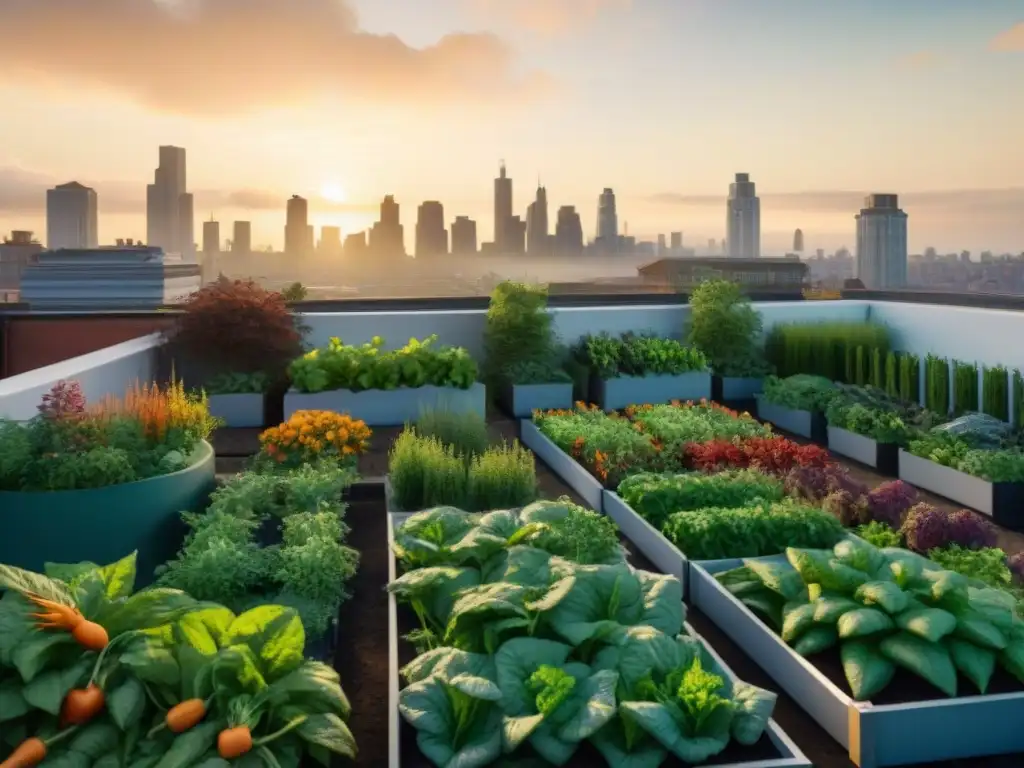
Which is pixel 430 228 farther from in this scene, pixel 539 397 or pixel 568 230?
pixel 539 397

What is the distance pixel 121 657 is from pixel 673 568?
112 inches

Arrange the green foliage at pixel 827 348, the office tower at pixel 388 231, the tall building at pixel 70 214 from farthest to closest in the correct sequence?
the office tower at pixel 388 231 < the tall building at pixel 70 214 < the green foliage at pixel 827 348

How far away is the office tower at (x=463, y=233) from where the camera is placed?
42.1 metres

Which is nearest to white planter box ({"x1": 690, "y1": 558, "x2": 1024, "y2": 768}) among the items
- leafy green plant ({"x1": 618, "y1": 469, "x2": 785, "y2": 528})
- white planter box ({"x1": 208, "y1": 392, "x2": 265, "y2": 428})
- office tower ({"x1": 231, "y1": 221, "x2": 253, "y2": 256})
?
leafy green plant ({"x1": 618, "y1": 469, "x2": 785, "y2": 528})

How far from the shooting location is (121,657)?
9.21 feet

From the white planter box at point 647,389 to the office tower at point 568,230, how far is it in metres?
32.2

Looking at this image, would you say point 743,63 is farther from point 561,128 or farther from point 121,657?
point 121,657

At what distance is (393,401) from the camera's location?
9.38 meters

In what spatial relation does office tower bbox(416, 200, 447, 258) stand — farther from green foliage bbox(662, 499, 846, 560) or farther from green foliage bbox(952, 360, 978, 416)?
green foliage bbox(662, 499, 846, 560)

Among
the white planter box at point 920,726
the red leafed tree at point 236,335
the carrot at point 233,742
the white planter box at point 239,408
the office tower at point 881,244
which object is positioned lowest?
the white planter box at point 920,726

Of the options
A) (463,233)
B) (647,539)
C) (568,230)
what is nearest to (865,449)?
(647,539)

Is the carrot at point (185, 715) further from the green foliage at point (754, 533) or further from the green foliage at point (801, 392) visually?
the green foliage at point (801, 392)

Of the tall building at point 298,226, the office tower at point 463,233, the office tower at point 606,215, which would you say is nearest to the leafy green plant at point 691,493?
the tall building at point 298,226

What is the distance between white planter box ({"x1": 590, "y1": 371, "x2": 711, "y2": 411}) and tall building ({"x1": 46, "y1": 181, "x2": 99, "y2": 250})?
37805mm
